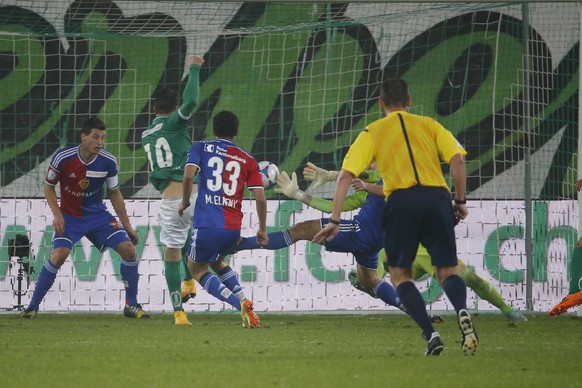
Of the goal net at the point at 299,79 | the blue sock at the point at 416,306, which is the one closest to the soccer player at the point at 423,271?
the goal net at the point at 299,79

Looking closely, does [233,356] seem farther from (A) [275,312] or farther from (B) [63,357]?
(A) [275,312]

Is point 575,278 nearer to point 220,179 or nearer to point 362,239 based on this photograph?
point 362,239

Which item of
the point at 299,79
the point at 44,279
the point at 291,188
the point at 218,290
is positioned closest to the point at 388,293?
the point at 291,188

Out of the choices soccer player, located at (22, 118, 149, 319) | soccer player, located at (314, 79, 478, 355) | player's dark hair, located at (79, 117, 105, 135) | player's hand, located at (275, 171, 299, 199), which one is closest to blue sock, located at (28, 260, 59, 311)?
soccer player, located at (22, 118, 149, 319)

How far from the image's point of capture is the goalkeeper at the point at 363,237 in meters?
11.0

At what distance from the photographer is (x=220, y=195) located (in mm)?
10242

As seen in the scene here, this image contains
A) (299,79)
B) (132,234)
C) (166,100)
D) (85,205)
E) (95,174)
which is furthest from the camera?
(299,79)

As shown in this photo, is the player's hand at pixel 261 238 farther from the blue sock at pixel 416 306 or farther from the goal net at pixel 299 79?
the goal net at pixel 299 79

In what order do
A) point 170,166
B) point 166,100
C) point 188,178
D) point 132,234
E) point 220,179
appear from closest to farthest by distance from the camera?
point 188,178, point 220,179, point 166,100, point 170,166, point 132,234

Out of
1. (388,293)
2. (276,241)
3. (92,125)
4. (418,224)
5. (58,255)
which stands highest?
(92,125)

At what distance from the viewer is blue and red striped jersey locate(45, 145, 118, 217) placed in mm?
11648

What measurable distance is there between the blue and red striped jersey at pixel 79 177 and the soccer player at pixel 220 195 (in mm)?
1677

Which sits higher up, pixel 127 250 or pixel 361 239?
pixel 361 239

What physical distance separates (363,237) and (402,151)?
3798 mm
